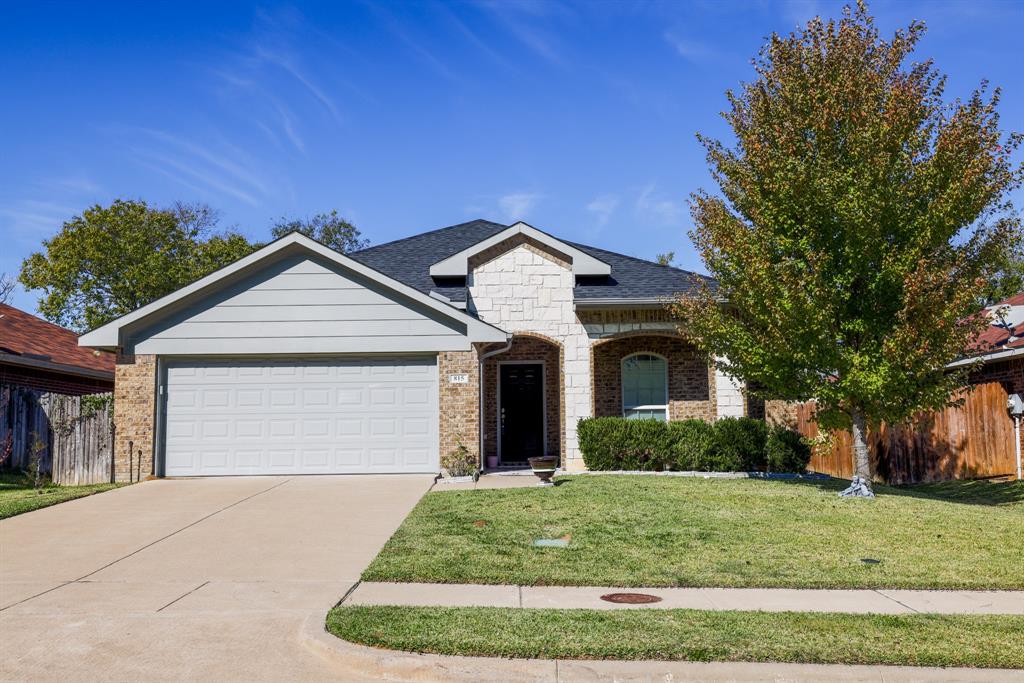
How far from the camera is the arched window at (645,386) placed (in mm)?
19391

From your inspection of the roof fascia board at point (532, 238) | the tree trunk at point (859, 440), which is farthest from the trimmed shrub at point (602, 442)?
the tree trunk at point (859, 440)

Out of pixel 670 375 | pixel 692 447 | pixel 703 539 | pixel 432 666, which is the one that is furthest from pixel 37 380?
pixel 432 666

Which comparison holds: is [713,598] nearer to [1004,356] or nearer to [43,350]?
[1004,356]

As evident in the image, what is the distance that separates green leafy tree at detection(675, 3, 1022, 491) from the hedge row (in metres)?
2.95

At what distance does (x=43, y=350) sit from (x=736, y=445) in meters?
16.7

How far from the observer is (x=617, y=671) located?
5176mm

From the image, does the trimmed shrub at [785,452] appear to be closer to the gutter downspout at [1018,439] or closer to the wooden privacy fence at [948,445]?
the wooden privacy fence at [948,445]

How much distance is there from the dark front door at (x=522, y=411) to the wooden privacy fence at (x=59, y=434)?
8517mm

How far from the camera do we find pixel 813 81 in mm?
13555

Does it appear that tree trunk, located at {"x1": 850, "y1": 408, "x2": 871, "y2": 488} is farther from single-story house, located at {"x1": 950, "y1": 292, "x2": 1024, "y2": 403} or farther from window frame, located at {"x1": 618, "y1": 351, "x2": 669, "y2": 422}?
window frame, located at {"x1": 618, "y1": 351, "x2": 669, "y2": 422}

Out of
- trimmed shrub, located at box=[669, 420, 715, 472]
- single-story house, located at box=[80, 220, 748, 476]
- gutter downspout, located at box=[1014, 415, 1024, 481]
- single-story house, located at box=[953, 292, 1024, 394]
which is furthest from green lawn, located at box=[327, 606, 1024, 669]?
gutter downspout, located at box=[1014, 415, 1024, 481]

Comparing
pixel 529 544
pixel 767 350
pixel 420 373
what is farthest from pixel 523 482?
pixel 529 544

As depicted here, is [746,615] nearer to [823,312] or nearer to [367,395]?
[823,312]

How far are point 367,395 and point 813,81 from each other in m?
9.83
